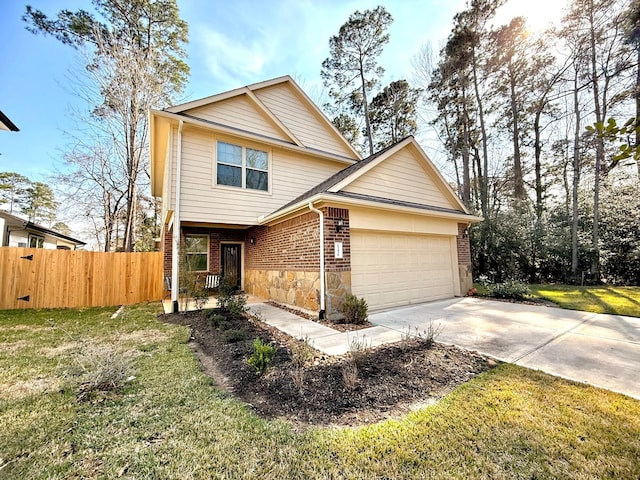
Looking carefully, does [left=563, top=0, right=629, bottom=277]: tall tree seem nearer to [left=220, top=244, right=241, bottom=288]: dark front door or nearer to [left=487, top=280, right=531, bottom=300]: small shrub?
[left=487, top=280, right=531, bottom=300]: small shrub

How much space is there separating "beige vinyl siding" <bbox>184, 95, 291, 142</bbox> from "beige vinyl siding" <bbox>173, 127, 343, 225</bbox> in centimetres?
57

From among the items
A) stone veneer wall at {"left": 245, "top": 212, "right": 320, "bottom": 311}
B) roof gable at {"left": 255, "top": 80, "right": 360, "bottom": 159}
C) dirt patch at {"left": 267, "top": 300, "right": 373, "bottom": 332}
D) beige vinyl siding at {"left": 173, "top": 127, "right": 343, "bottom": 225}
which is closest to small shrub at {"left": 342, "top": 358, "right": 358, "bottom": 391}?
dirt patch at {"left": 267, "top": 300, "right": 373, "bottom": 332}

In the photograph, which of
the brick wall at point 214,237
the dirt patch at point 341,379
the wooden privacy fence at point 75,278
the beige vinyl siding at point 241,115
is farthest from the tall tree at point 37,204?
the dirt patch at point 341,379

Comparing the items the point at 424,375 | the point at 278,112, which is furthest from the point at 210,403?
the point at 278,112

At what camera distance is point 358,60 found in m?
17.1

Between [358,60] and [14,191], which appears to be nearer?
[358,60]

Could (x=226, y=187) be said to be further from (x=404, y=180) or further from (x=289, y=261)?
(x=404, y=180)

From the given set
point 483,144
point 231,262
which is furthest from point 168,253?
point 483,144

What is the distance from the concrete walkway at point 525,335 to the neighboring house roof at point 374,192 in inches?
113

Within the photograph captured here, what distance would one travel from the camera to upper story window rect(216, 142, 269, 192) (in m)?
8.53

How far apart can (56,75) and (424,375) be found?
771 inches

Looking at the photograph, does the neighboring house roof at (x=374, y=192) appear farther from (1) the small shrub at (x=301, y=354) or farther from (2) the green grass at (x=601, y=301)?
(2) the green grass at (x=601, y=301)

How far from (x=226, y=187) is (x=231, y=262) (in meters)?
4.09

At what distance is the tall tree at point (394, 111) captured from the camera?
17.4 metres
